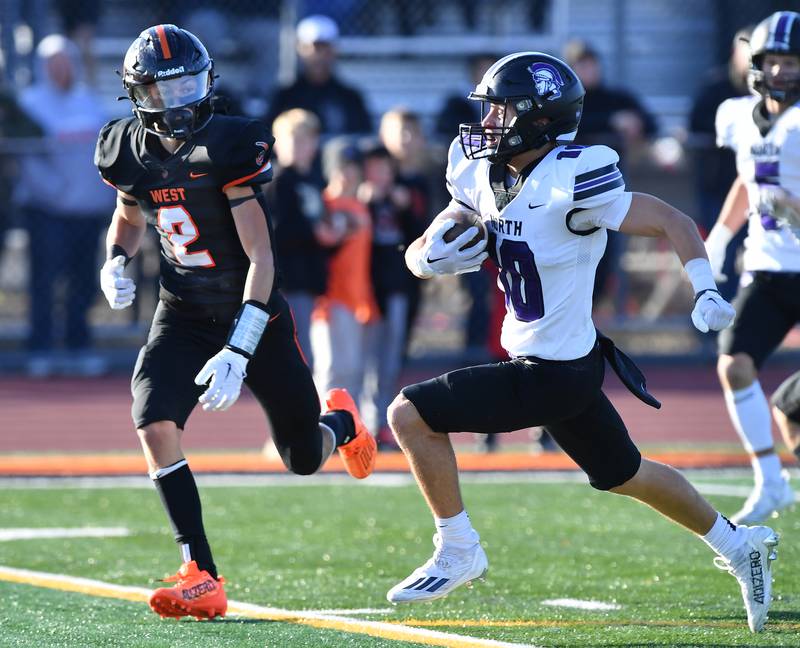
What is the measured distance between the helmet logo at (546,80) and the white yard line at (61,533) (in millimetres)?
3149

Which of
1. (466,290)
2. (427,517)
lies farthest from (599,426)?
(466,290)

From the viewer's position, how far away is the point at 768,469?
22.0 feet

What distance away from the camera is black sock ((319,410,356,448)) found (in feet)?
20.1

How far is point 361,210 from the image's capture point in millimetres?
9758

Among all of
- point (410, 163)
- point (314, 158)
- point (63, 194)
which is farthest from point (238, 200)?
point (63, 194)

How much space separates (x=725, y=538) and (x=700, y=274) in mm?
866

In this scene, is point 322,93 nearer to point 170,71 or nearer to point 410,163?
point 410,163

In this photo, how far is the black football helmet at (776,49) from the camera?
20.8ft

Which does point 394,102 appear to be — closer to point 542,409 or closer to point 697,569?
point 697,569

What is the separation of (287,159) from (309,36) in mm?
2596

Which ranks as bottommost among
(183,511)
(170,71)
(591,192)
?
(183,511)

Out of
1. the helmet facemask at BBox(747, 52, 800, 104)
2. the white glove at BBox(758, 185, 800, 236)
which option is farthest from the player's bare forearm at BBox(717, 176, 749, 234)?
the helmet facemask at BBox(747, 52, 800, 104)

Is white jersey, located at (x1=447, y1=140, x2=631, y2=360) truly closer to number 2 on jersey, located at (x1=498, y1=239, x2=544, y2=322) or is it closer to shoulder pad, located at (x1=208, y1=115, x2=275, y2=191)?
number 2 on jersey, located at (x1=498, y1=239, x2=544, y2=322)

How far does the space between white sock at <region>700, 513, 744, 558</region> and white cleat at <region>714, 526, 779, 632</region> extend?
2 centimetres
